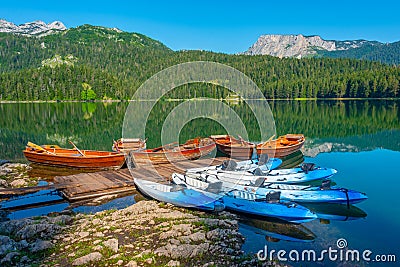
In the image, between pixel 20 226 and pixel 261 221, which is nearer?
pixel 20 226

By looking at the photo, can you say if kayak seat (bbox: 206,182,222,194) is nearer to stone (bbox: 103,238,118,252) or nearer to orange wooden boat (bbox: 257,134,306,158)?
stone (bbox: 103,238,118,252)

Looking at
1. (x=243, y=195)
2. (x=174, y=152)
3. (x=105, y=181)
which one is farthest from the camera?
(x=174, y=152)

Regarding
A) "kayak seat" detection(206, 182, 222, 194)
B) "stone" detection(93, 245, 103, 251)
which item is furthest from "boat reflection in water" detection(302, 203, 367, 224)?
"stone" detection(93, 245, 103, 251)

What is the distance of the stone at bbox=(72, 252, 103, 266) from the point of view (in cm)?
1081

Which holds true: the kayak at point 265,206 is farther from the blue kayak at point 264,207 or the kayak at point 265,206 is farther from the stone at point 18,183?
the stone at point 18,183

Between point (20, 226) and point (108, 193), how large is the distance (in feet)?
20.5

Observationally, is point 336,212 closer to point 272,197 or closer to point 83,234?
point 272,197

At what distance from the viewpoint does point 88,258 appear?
11.0 m

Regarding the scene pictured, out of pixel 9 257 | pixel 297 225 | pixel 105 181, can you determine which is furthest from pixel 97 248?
pixel 105 181

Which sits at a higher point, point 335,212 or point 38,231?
→ point 38,231

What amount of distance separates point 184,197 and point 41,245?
7.19 m

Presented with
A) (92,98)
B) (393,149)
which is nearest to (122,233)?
(393,149)

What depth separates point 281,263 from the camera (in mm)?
11633

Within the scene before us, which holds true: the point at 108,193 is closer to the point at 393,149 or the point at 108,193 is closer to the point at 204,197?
the point at 204,197
